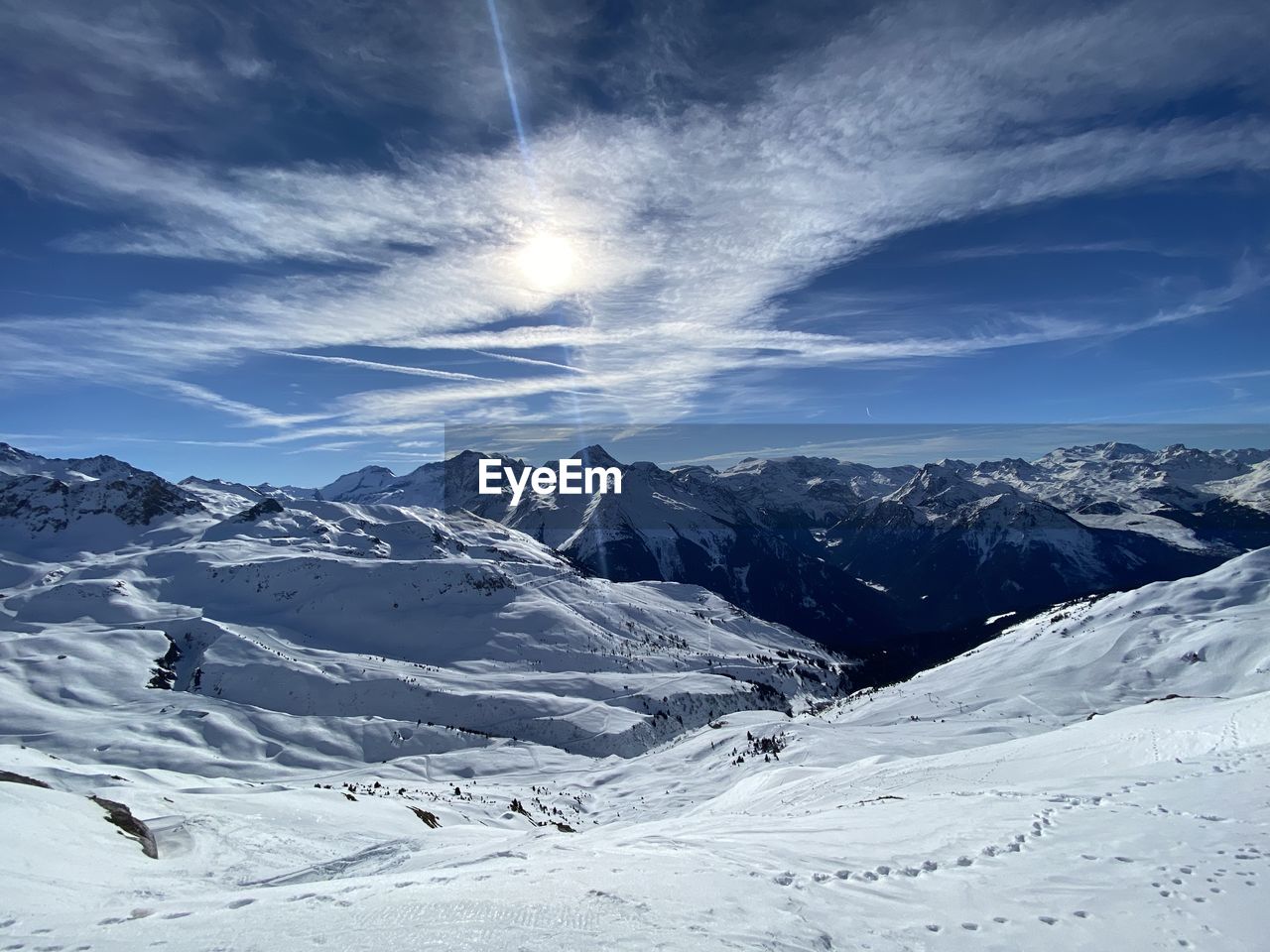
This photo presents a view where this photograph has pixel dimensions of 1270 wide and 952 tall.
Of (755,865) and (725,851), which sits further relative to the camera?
(725,851)

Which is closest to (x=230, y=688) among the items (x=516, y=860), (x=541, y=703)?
(x=541, y=703)

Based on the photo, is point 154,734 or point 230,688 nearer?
point 154,734

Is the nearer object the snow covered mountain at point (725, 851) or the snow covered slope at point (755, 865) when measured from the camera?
the snow covered slope at point (755, 865)

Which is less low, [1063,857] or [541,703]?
[1063,857]

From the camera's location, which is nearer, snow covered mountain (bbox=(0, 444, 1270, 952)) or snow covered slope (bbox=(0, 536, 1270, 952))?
snow covered slope (bbox=(0, 536, 1270, 952))

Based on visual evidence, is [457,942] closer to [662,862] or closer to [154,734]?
[662,862]

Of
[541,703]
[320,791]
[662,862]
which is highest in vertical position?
[662,862]

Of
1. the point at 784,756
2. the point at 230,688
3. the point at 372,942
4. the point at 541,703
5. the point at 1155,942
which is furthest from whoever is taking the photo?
the point at 541,703

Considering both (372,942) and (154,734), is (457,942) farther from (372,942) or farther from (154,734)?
(154,734)

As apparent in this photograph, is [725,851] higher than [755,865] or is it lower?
lower

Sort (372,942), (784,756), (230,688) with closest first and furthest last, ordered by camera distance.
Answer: (372,942) → (784,756) → (230,688)
